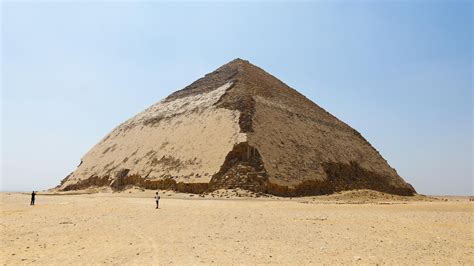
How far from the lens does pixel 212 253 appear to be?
728 centimetres

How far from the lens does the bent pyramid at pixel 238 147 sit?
2647 cm

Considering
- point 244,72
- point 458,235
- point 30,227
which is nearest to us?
point 458,235

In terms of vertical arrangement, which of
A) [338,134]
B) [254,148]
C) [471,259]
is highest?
[338,134]

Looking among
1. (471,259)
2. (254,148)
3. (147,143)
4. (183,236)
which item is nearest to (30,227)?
(183,236)

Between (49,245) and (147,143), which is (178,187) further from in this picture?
(49,245)

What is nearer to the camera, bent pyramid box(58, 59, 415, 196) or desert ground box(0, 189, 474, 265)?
desert ground box(0, 189, 474, 265)

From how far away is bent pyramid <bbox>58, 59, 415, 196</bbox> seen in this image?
2647 centimetres

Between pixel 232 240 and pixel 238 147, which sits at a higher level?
pixel 238 147

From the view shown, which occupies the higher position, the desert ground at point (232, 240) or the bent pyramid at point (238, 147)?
the bent pyramid at point (238, 147)

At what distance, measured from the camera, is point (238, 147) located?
1060 inches

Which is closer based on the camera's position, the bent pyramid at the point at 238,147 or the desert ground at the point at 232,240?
the desert ground at the point at 232,240

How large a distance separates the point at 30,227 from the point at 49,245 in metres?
3.12

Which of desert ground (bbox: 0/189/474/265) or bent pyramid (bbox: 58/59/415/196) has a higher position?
bent pyramid (bbox: 58/59/415/196)

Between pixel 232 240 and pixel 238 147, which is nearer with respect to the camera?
pixel 232 240
